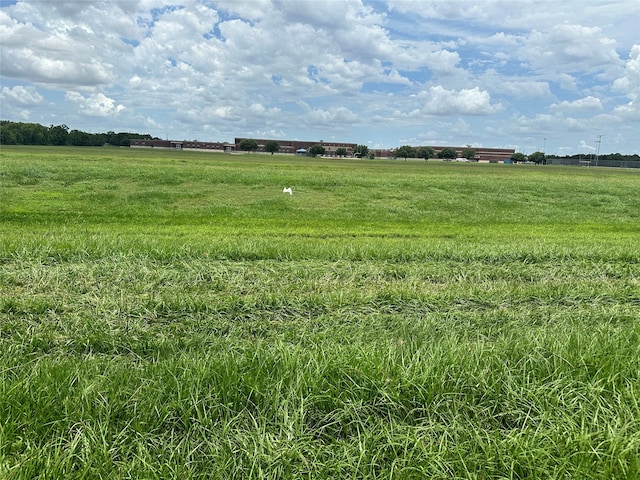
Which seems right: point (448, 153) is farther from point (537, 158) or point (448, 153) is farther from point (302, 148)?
point (302, 148)

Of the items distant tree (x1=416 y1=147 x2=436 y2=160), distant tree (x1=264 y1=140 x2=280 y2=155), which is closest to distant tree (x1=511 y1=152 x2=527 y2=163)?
distant tree (x1=416 y1=147 x2=436 y2=160)

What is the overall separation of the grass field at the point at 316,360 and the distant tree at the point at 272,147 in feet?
491

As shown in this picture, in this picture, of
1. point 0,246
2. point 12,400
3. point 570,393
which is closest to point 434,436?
point 570,393

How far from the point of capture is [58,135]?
11069 cm

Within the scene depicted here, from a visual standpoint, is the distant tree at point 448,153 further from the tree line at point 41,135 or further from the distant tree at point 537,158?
the tree line at point 41,135

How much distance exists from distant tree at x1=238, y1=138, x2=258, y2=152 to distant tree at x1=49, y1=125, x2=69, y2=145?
55430mm

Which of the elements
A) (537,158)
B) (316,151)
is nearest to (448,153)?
(537,158)

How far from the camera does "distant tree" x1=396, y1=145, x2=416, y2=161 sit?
518 feet

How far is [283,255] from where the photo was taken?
9.55m

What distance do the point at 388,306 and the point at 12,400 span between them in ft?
14.5

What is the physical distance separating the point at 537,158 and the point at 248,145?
305ft

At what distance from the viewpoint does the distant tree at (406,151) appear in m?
158

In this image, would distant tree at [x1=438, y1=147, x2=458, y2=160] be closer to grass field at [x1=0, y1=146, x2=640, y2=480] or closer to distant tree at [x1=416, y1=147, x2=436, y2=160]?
distant tree at [x1=416, y1=147, x2=436, y2=160]

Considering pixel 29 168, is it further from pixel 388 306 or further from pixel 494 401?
pixel 494 401
